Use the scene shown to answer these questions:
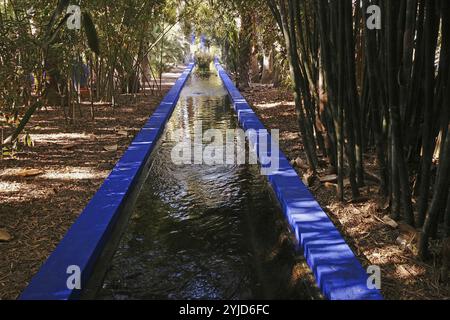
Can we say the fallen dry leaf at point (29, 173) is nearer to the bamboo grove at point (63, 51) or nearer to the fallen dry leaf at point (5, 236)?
the bamboo grove at point (63, 51)

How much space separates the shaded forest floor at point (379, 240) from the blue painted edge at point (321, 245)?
0.14 metres

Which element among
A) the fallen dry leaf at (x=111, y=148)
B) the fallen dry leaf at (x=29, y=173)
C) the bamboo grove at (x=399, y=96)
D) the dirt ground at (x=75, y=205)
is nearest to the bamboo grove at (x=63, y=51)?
the fallen dry leaf at (x=29, y=173)

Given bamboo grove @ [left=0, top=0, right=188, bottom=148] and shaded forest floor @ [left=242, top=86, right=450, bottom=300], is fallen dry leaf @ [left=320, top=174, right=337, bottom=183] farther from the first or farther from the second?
bamboo grove @ [left=0, top=0, right=188, bottom=148]

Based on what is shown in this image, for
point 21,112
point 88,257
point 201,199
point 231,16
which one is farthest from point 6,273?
point 231,16

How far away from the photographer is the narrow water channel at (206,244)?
7.96 feet

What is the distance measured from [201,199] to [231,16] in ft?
22.0

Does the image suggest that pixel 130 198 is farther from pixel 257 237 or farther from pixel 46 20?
pixel 46 20

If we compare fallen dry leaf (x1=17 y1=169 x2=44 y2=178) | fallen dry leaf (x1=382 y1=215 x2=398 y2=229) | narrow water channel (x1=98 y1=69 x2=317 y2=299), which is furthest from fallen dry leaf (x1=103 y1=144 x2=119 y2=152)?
fallen dry leaf (x1=382 y1=215 x2=398 y2=229)

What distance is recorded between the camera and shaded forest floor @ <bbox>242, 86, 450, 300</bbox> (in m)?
2.25

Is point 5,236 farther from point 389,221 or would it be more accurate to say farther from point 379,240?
point 389,221

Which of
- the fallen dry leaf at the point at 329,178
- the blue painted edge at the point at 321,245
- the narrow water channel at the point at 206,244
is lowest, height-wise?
the narrow water channel at the point at 206,244

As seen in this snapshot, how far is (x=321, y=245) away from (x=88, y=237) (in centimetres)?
142

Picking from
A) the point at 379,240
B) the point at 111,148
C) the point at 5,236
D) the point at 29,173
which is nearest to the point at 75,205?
the point at 5,236

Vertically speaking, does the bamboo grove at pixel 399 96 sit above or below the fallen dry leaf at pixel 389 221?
above
